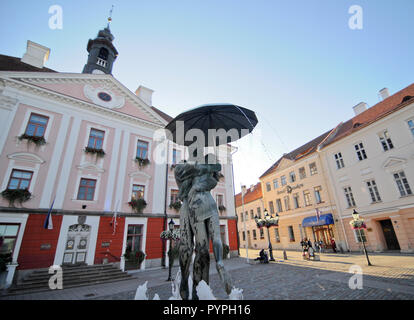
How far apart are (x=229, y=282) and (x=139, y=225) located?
13.9m

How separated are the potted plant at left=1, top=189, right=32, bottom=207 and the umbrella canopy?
12.1m

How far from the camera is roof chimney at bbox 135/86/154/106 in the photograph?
69.3ft

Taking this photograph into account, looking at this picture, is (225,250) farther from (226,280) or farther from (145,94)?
(145,94)

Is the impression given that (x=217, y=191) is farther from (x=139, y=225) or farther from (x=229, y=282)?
(x=229, y=282)

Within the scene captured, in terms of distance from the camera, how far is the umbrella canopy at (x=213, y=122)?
396cm

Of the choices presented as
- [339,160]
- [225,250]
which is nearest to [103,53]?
[225,250]

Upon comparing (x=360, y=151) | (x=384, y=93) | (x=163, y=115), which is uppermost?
(x=384, y=93)

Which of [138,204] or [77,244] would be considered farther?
[138,204]

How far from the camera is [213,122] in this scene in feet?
13.8

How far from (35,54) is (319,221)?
31.8m

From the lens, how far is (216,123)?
168 inches

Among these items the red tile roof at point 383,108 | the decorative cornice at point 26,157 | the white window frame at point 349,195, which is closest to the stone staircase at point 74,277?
the decorative cornice at point 26,157

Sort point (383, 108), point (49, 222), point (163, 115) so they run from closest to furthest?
1. point (49, 222)
2. point (383, 108)
3. point (163, 115)

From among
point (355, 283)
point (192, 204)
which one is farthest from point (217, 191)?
point (192, 204)
